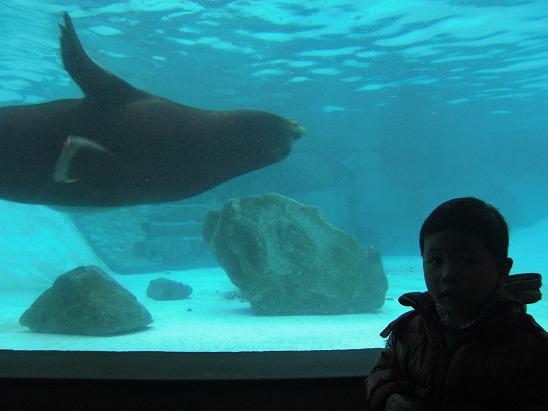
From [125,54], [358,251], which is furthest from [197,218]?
[358,251]

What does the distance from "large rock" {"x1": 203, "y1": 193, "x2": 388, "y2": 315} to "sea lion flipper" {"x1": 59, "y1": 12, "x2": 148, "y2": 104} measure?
7.14 meters

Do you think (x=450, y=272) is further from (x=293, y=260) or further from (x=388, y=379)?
(x=293, y=260)

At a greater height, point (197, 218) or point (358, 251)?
point (358, 251)

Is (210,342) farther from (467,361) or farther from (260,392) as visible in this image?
(467,361)

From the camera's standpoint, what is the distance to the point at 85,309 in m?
7.38

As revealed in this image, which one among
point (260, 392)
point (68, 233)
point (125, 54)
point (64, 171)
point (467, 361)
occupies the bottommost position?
point (68, 233)

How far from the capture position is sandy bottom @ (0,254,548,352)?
6059 millimetres

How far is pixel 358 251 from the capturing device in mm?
10844

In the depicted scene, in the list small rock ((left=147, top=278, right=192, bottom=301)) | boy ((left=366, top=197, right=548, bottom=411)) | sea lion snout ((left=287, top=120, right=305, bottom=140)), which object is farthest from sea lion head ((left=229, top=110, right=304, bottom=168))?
small rock ((left=147, top=278, right=192, bottom=301))

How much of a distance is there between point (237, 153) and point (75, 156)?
107 centimetres

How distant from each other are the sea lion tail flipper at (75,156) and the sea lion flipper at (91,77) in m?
0.36

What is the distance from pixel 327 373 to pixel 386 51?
59.3 ft

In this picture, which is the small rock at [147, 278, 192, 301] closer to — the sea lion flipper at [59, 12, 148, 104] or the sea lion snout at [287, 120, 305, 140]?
the sea lion flipper at [59, 12, 148, 104]

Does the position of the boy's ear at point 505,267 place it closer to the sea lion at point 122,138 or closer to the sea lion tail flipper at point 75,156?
the sea lion at point 122,138
